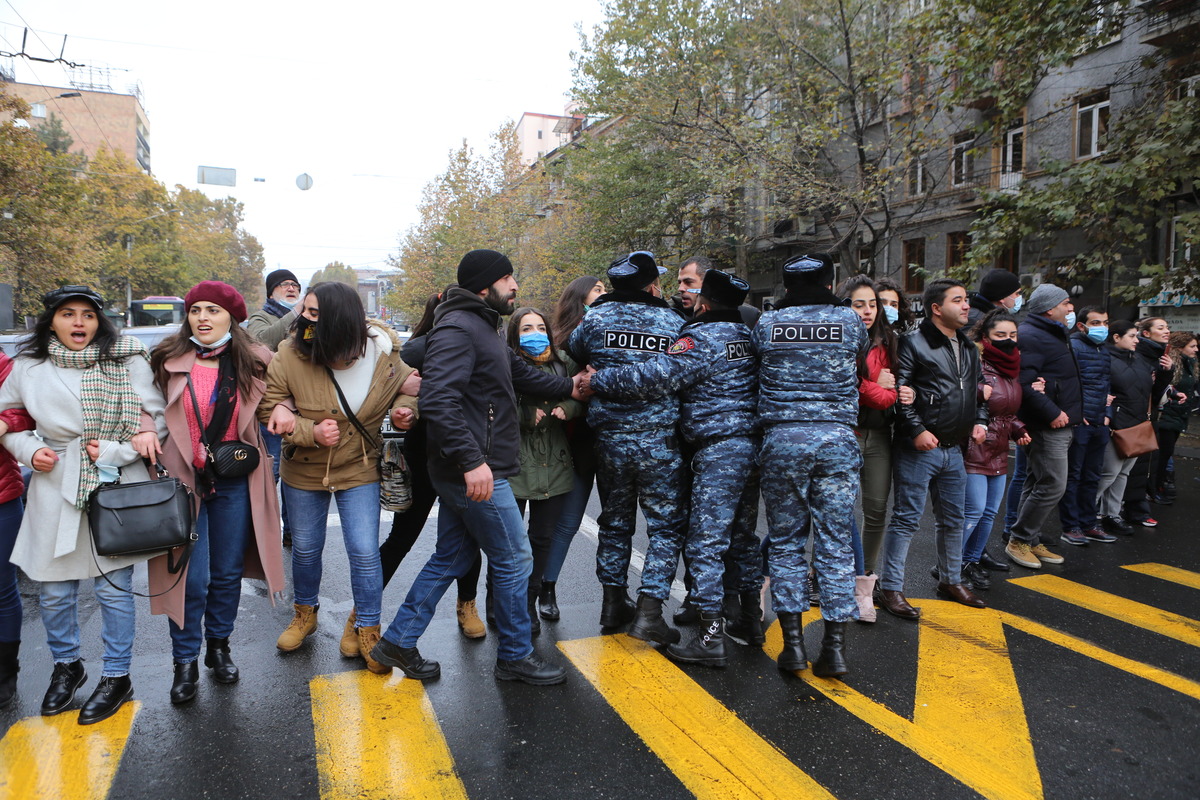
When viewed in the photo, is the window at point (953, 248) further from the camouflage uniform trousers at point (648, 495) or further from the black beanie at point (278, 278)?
the camouflage uniform trousers at point (648, 495)

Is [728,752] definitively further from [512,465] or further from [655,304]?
[655,304]

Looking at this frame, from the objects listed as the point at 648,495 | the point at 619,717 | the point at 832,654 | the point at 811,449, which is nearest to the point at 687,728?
the point at 619,717

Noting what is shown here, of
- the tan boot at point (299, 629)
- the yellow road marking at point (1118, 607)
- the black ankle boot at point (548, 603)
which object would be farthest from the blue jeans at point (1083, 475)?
the tan boot at point (299, 629)

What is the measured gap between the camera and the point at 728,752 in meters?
3.17

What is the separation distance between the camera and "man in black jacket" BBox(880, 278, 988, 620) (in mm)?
4695

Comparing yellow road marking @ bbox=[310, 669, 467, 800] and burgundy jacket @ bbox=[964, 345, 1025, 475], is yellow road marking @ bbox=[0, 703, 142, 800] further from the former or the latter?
burgundy jacket @ bbox=[964, 345, 1025, 475]

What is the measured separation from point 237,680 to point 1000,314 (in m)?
5.22

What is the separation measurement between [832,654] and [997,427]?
7.90 ft

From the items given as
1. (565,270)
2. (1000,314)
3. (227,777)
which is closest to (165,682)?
(227,777)

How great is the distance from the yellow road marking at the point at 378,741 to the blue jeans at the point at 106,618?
2.76 feet

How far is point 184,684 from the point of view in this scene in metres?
3.61

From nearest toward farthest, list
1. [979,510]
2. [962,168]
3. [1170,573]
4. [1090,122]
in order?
[979,510]
[1170,573]
[1090,122]
[962,168]

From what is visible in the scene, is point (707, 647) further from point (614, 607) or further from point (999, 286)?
point (999, 286)

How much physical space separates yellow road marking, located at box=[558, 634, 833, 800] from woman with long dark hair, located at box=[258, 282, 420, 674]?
3.72ft
